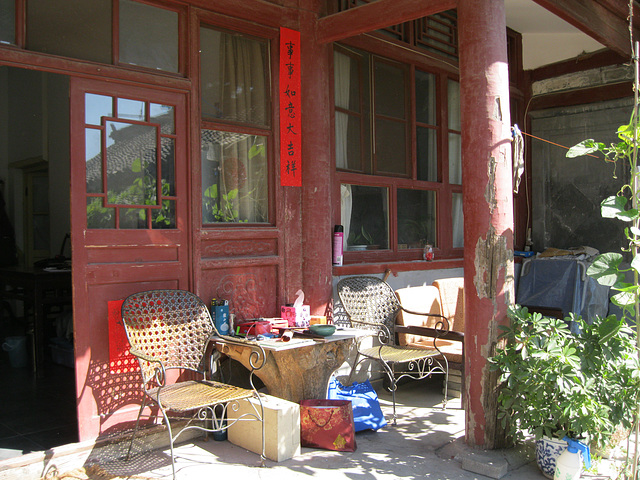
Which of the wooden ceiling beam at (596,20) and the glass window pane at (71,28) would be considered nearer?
the glass window pane at (71,28)

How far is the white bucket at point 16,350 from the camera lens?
597 cm

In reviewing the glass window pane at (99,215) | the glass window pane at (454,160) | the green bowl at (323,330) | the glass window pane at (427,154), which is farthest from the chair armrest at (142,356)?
the glass window pane at (454,160)

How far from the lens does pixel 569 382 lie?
10.2ft

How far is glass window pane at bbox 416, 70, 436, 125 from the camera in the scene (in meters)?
6.17

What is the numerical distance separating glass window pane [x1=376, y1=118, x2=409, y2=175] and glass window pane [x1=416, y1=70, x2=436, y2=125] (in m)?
0.39

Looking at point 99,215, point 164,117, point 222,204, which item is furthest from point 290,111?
point 99,215

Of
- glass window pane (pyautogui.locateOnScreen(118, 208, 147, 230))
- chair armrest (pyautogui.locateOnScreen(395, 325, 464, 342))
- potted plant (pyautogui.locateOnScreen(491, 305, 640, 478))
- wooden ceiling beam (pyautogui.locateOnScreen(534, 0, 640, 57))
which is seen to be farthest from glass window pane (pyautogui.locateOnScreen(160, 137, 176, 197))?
wooden ceiling beam (pyautogui.locateOnScreen(534, 0, 640, 57))

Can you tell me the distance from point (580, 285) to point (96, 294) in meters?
5.65

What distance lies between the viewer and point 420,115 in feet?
20.4

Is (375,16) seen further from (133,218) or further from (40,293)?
(40,293)

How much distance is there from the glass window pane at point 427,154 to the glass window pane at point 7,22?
13.4ft

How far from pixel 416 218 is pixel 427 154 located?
79 centimetres

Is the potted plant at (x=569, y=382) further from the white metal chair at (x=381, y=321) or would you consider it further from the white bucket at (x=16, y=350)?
the white bucket at (x=16, y=350)

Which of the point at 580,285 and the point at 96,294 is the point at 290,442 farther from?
the point at 580,285
